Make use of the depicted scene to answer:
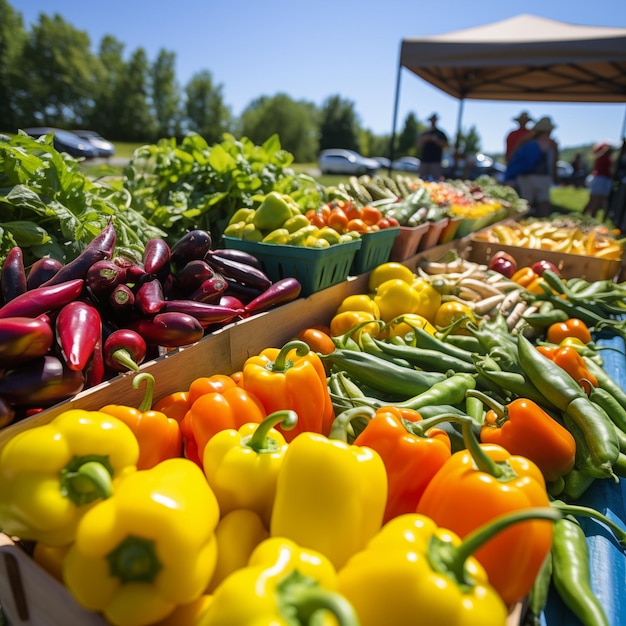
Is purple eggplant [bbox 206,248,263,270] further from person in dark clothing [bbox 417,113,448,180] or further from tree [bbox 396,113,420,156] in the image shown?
tree [bbox 396,113,420,156]

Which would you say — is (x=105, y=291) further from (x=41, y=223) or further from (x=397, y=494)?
(x=397, y=494)

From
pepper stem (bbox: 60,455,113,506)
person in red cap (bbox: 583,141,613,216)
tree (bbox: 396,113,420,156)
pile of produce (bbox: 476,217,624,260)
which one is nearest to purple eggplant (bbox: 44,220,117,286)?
pepper stem (bbox: 60,455,113,506)

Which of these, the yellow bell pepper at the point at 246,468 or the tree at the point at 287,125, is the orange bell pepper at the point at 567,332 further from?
the tree at the point at 287,125

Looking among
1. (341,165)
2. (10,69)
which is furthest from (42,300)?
(10,69)

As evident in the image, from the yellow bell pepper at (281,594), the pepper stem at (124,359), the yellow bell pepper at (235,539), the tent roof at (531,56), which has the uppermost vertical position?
the tent roof at (531,56)

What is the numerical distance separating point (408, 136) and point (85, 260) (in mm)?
69776

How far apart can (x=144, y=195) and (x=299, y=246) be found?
1738 mm


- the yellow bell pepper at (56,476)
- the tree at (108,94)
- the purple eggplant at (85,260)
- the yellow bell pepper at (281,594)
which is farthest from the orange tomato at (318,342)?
the tree at (108,94)

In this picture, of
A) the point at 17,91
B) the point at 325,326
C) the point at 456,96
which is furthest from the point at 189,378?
the point at 17,91

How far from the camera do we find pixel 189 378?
6.48 feet

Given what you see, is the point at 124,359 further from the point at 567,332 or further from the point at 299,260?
the point at 567,332

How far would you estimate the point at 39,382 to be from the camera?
4.55 feet

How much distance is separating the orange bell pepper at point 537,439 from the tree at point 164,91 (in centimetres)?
6367

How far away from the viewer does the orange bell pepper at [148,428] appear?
1.47 metres
